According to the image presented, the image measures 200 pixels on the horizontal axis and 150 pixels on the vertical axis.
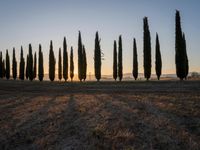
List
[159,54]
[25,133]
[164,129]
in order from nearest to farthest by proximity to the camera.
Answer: [164,129], [25,133], [159,54]

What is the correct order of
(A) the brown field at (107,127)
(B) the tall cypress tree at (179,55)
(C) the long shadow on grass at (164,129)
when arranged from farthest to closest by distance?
(B) the tall cypress tree at (179,55) < (A) the brown field at (107,127) < (C) the long shadow on grass at (164,129)

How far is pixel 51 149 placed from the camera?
9.44 meters

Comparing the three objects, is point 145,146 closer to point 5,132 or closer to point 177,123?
point 177,123

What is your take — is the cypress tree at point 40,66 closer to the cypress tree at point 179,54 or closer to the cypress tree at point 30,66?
the cypress tree at point 30,66

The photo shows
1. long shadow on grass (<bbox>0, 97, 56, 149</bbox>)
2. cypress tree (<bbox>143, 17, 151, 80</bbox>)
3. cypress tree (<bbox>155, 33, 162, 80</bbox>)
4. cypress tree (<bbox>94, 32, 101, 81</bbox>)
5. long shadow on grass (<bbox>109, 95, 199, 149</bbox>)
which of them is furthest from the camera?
cypress tree (<bbox>94, 32, 101, 81</bbox>)

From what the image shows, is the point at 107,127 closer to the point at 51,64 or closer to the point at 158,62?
the point at 158,62

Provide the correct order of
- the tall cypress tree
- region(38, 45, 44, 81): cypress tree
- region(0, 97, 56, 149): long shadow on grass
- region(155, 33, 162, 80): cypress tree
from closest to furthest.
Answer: region(0, 97, 56, 149): long shadow on grass → the tall cypress tree → region(155, 33, 162, 80): cypress tree → region(38, 45, 44, 81): cypress tree

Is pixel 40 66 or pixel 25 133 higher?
pixel 40 66

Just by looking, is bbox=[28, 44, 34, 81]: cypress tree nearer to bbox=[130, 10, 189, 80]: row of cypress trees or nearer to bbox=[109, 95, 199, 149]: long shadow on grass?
bbox=[130, 10, 189, 80]: row of cypress trees

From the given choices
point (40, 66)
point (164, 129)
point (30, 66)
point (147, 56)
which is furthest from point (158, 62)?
point (164, 129)

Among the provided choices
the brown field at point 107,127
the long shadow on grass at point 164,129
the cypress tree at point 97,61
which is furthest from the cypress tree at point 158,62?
the long shadow on grass at point 164,129

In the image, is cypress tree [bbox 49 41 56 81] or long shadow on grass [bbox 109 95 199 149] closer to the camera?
long shadow on grass [bbox 109 95 199 149]

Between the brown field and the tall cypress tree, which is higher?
the tall cypress tree

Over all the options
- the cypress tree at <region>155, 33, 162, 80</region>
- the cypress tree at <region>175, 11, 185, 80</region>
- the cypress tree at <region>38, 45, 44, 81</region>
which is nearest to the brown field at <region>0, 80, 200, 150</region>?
the cypress tree at <region>175, 11, 185, 80</region>
